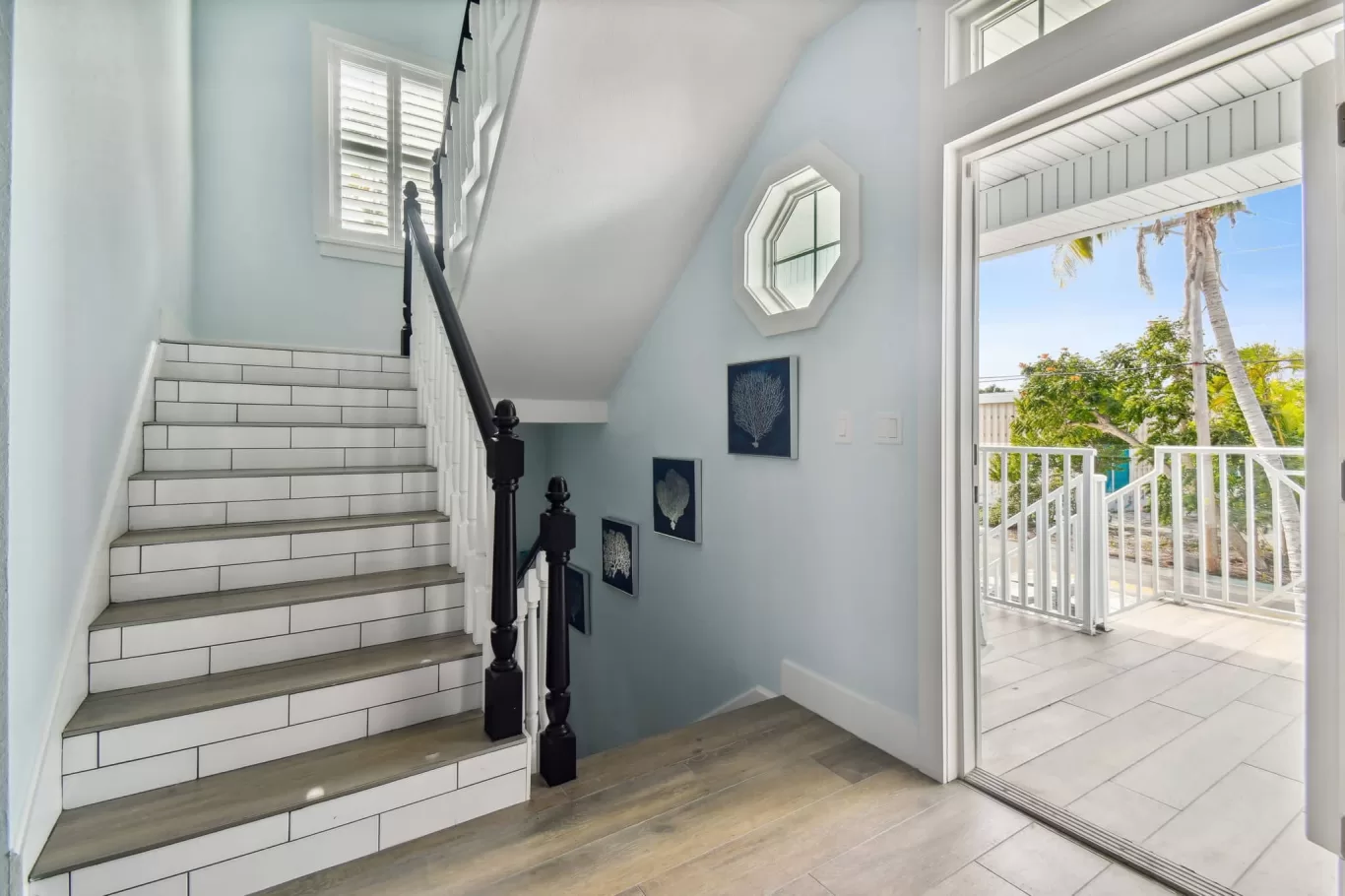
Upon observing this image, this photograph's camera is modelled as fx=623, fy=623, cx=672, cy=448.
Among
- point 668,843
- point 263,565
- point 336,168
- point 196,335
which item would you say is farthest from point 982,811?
point 336,168

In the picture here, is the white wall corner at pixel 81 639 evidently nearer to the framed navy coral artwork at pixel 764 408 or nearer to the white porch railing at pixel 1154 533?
the framed navy coral artwork at pixel 764 408

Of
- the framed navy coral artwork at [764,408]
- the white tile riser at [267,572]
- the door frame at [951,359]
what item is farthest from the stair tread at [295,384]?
the door frame at [951,359]

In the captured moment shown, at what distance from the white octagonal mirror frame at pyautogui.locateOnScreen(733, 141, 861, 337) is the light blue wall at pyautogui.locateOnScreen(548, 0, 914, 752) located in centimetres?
5

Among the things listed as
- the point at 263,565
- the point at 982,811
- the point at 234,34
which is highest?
the point at 234,34

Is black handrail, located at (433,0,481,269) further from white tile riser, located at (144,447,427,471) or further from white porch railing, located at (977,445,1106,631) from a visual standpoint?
white porch railing, located at (977,445,1106,631)

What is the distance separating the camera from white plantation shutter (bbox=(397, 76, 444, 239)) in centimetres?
443

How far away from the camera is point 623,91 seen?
91.1 inches

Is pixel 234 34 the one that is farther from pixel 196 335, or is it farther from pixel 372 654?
pixel 372 654

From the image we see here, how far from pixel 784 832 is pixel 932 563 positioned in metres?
0.88

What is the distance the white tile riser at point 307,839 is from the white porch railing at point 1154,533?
2580mm

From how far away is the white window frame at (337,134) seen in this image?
4.08 meters

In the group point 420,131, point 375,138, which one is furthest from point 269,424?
point 420,131

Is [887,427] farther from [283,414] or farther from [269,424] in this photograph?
[283,414]

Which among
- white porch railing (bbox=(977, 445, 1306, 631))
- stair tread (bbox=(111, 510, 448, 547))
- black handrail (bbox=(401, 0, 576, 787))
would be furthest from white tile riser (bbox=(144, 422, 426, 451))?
white porch railing (bbox=(977, 445, 1306, 631))
